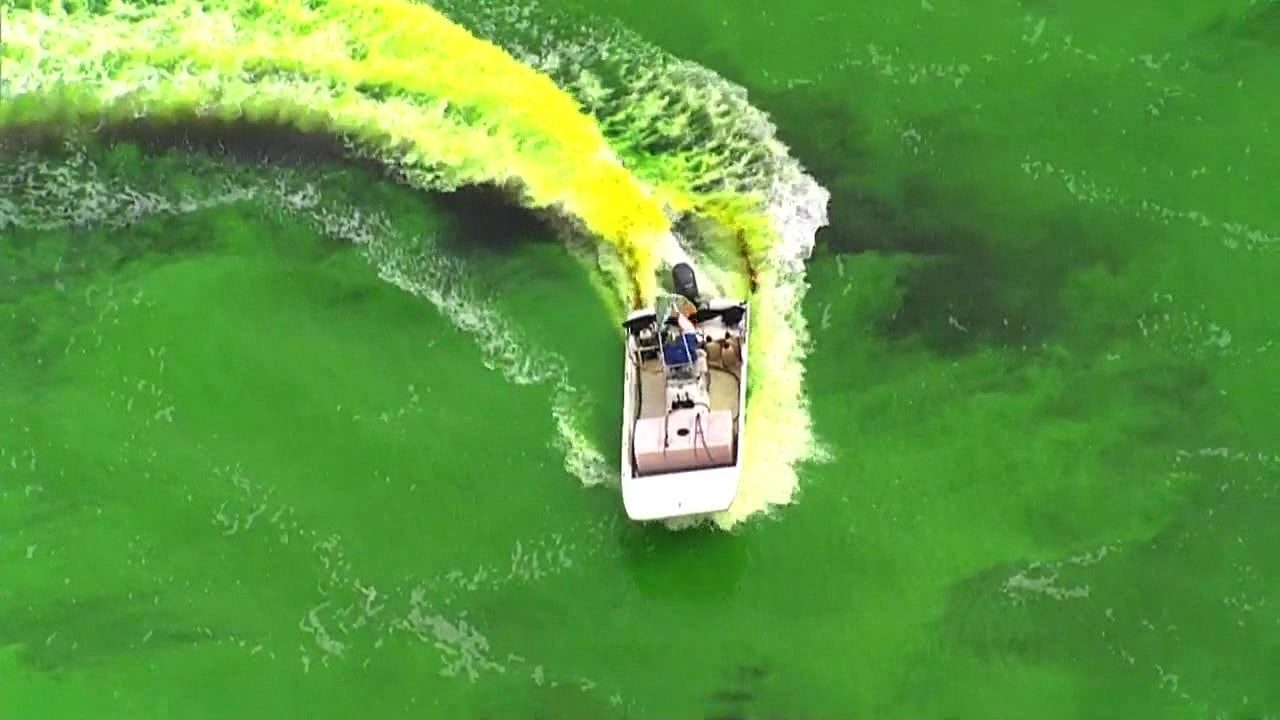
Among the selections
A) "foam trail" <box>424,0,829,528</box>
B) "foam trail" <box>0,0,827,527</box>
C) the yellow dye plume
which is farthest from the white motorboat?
the yellow dye plume

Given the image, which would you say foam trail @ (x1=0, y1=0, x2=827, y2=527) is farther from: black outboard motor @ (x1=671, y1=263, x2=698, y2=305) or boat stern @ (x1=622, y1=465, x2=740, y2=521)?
boat stern @ (x1=622, y1=465, x2=740, y2=521)

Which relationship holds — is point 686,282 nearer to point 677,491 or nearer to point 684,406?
point 684,406

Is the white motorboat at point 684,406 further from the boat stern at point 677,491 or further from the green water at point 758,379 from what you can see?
the green water at point 758,379

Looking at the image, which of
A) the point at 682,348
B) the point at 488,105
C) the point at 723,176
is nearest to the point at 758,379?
the point at 682,348

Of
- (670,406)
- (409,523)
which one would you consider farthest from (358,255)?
(670,406)

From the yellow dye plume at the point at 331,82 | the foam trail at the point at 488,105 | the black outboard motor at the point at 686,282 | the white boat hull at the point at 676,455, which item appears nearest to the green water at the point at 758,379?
the foam trail at the point at 488,105

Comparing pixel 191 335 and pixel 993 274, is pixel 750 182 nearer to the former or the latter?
pixel 993 274
